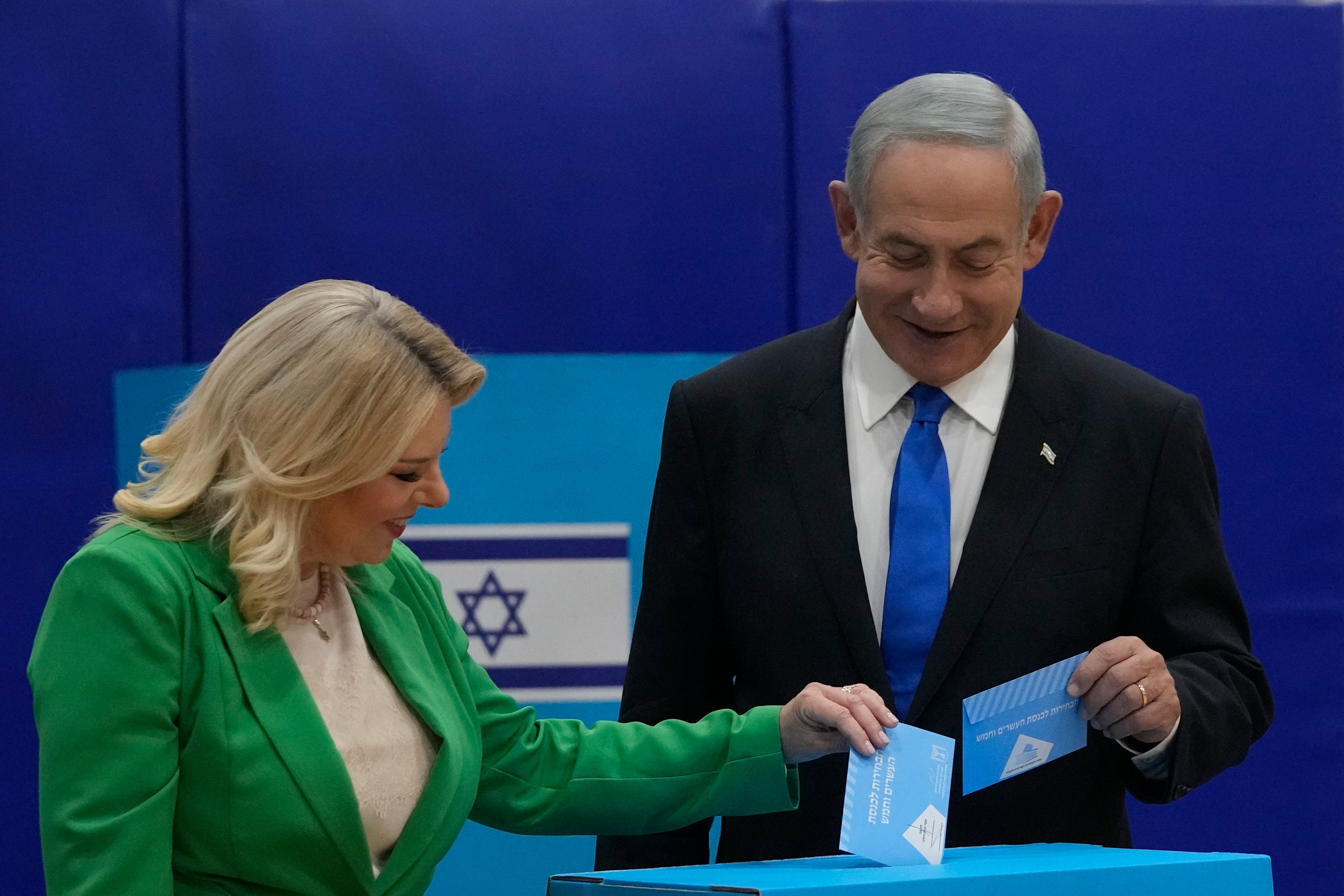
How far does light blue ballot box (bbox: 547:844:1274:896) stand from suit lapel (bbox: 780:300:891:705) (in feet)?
1.16

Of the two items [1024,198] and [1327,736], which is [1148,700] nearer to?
[1024,198]

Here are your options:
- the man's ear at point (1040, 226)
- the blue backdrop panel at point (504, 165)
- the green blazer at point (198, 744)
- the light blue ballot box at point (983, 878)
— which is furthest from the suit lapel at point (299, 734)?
the blue backdrop panel at point (504, 165)

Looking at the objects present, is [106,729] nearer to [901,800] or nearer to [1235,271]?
[901,800]

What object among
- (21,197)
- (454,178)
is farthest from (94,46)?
(454,178)

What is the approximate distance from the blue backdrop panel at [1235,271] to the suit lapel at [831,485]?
112cm

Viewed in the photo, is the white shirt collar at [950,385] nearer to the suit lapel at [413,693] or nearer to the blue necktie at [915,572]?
the blue necktie at [915,572]

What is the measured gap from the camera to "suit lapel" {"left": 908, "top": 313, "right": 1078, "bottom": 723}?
1794mm

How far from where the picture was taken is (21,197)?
2.93 meters

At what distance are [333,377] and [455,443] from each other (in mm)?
1558

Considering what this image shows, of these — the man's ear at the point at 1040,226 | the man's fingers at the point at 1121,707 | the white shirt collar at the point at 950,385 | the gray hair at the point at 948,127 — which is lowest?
the man's fingers at the point at 1121,707

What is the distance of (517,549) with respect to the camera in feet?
9.89

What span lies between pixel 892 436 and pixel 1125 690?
18.0 inches

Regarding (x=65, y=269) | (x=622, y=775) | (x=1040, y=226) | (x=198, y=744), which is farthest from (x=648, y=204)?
(x=198, y=744)

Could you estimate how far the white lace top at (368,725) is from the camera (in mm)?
1523
